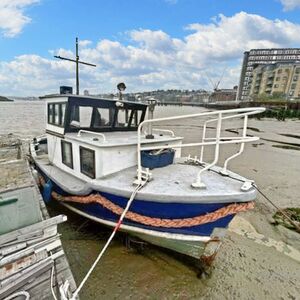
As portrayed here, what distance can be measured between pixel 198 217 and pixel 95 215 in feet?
8.23

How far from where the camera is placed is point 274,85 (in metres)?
92.9

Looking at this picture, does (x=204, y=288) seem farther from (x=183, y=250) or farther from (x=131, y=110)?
(x=131, y=110)

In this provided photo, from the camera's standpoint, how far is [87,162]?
5613 mm

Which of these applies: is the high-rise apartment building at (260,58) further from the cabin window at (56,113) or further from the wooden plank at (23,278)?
the wooden plank at (23,278)

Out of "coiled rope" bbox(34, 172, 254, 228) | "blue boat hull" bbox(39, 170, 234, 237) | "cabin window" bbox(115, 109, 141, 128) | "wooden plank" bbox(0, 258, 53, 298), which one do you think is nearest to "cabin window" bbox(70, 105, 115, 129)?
"cabin window" bbox(115, 109, 141, 128)

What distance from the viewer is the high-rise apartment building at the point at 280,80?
86.6 meters

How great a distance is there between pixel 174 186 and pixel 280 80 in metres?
105

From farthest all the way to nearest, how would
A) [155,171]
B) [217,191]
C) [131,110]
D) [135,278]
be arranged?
[131,110] < [155,171] < [135,278] < [217,191]

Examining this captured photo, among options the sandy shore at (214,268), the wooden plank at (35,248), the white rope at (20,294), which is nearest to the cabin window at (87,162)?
the sandy shore at (214,268)

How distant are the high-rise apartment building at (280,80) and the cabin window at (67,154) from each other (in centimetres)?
9308

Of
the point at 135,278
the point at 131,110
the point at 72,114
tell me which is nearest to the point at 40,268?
the point at 135,278

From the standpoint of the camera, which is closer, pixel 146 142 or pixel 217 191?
pixel 217 191

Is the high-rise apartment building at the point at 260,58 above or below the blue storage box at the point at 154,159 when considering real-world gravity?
above

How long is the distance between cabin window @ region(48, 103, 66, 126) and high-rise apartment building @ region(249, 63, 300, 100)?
304 ft
